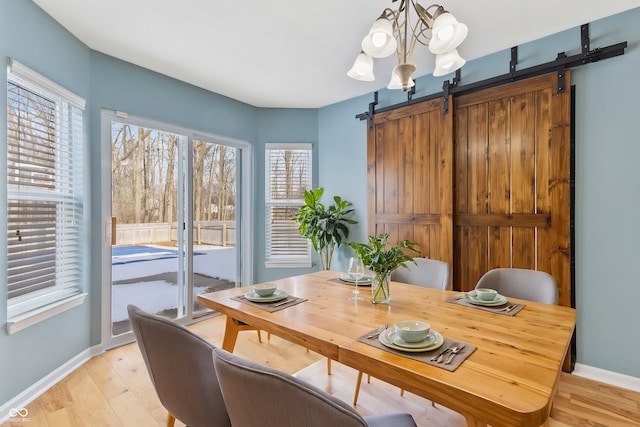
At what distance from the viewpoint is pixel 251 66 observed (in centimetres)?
312

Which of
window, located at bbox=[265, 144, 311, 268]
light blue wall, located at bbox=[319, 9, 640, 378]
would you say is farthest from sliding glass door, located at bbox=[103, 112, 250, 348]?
light blue wall, located at bbox=[319, 9, 640, 378]

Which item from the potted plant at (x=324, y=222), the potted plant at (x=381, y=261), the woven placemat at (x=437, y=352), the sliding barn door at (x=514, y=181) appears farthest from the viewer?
the potted plant at (x=324, y=222)

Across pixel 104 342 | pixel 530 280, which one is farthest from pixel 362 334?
pixel 104 342

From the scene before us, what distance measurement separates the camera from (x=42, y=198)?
2.36 m

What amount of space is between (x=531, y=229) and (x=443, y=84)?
159 centimetres

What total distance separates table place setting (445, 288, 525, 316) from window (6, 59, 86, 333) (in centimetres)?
270

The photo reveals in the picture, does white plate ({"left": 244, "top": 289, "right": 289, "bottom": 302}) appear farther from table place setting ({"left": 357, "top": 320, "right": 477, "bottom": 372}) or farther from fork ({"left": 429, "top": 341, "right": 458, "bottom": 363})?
fork ({"left": 429, "top": 341, "right": 458, "bottom": 363})

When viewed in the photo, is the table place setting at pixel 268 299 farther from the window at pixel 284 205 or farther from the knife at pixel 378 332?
the window at pixel 284 205

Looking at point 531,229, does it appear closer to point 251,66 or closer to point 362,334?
point 362,334

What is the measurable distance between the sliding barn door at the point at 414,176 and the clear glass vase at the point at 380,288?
1.73 metres

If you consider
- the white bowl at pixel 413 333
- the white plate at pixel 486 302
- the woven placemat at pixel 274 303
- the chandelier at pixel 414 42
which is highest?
the chandelier at pixel 414 42

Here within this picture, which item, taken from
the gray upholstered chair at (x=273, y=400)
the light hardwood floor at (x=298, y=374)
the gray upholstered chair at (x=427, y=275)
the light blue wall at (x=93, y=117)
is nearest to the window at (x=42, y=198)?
the light blue wall at (x=93, y=117)

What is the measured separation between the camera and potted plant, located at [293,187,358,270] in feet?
12.7

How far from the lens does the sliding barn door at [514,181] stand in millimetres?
2555
